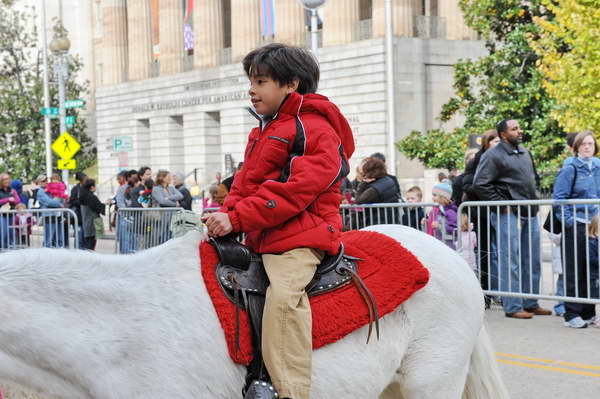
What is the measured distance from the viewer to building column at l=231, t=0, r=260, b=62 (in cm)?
5053

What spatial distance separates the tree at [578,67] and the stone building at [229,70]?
41.5 ft

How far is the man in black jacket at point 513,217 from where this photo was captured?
1052cm

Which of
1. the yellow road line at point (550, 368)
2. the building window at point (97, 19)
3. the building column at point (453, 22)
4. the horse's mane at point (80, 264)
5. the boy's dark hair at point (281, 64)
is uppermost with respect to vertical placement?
the building window at point (97, 19)

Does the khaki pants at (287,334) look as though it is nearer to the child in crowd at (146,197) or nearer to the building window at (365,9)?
the child in crowd at (146,197)

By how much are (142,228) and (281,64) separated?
11.5 meters

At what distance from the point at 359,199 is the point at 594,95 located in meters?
12.5

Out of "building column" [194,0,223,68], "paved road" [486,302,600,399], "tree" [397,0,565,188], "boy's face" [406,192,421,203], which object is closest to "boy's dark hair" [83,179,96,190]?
"boy's face" [406,192,421,203]

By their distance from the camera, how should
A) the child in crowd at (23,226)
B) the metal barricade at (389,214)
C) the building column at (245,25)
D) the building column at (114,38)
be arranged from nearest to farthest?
the metal barricade at (389,214) < the child in crowd at (23,226) < the building column at (245,25) < the building column at (114,38)

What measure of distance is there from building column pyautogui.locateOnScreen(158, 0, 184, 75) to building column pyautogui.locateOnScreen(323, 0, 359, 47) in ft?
51.6

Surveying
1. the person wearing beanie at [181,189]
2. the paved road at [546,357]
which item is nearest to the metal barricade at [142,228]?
the person wearing beanie at [181,189]

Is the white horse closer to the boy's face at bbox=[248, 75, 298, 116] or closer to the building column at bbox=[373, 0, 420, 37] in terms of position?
the boy's face at bbox=[248, 75, 298, 116]

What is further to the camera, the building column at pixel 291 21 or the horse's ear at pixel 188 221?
the building column at pixel 291 21

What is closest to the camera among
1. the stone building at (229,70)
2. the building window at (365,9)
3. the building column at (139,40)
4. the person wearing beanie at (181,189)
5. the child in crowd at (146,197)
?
the child in crowd at (146,197)

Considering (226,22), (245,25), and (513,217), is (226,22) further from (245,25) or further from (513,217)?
(513,217)
